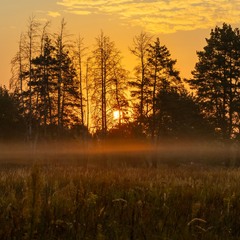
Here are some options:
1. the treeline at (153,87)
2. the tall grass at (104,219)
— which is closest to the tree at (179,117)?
the treeline at (153,87)

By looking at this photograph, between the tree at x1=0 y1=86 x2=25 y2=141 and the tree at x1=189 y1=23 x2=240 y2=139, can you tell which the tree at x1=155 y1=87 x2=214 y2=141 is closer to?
the tree at x1=189 y1=23 x2=240 y2=139

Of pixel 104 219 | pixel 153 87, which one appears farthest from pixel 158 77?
pixel 104 219

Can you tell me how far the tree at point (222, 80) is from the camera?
140 ft

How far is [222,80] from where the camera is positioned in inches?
1686

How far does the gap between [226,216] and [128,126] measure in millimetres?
37780

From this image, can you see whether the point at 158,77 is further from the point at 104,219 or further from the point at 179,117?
the point at 104,219

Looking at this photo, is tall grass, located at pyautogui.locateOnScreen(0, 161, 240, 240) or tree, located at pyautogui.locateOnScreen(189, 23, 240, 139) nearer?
tall grass, located at pyautogui.locateOnScreen(0, 161, 240, 240)

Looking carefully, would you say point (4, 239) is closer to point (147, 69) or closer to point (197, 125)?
point (147, 69)

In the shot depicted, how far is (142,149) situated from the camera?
40938mm

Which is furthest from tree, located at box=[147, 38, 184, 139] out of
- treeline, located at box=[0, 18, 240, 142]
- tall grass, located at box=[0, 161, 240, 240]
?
tall grass, located at box=[0, 161, 240, 240]

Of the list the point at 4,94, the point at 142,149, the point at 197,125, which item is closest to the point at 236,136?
the point at 197,125

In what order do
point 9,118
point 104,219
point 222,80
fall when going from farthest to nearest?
point 9,118 → point 222,80 → point 104,219

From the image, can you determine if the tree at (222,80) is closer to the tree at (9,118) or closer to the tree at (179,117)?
the tree at (179,117)

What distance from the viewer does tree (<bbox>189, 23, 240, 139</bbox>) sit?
140 feet
